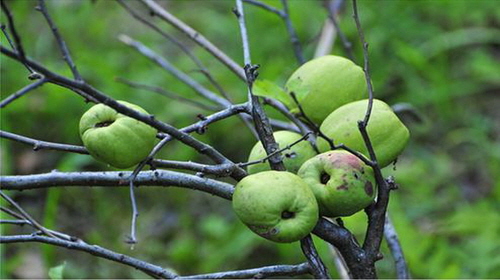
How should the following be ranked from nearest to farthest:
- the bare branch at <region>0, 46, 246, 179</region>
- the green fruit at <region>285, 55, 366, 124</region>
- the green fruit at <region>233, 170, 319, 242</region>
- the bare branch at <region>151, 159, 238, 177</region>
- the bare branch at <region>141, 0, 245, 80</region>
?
the bare branch at <region>0, 46, 246, 179</region>
the green fruit at <region>233, 170, 319, 242</region>
the bare branch at <region>151, 159, 238, 177</region>
the green fruit at <region>285, 55, 366, 124</region>
the bare branch at <region>141, 0, 245, 80</region>

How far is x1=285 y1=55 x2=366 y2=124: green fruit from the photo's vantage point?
4.85 ft

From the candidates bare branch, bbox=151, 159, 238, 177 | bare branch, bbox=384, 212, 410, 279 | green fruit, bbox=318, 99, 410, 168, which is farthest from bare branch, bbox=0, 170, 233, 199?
bare branch, bbox=384, 212, 410, 279

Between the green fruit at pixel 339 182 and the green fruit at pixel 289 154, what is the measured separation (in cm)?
11

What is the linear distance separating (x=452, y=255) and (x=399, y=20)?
2.02 meters

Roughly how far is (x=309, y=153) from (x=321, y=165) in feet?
0.51

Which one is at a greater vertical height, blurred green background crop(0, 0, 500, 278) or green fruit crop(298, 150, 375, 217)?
blurred green background crop(0, 0, 500, 278)

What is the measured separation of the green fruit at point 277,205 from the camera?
1.14m

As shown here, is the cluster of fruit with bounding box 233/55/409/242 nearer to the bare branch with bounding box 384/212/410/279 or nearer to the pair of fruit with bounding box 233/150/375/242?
the pair of fruit with bounding box 233/150/375/242

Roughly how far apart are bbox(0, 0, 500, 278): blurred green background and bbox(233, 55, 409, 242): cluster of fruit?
3.83 ft

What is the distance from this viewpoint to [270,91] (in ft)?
4.47

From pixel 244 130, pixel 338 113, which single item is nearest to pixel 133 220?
pixel 338 113

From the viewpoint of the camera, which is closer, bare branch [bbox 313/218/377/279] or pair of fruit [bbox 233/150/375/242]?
pair of fruit [bbox 233/150/375/242]

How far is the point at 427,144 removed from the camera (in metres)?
4.15

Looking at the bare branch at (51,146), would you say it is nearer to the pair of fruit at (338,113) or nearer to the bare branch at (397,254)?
the pair of fruit at (338,113)
